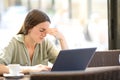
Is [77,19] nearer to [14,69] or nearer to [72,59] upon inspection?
[14,69]

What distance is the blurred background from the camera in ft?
12.2

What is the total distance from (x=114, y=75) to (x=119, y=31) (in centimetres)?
178

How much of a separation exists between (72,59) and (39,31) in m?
0.74

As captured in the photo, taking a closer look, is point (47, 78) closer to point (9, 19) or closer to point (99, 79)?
point (99, 79)

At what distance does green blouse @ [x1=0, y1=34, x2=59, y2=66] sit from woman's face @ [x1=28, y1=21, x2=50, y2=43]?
0.38 ft

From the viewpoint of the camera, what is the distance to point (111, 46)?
3.36 m

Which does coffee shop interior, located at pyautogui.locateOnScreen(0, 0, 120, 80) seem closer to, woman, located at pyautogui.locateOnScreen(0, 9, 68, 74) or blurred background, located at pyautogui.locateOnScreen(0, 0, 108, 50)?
blurred background, located at pyautogui.locateOnScreen(0, 0, 108, 50)

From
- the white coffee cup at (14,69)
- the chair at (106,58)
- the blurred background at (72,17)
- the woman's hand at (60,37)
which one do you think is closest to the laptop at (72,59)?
the white coffee cup at (14,69)

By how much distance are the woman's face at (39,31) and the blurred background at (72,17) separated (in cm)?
108

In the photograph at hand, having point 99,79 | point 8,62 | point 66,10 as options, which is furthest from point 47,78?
point 66,10

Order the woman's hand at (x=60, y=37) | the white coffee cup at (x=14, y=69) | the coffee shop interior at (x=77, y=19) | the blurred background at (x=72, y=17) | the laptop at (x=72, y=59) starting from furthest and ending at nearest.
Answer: the blurred background at (x=72, y=17)
the coffee shop interior at (x=77, y=19)
the woman's hand at (x=60, y=37)
the white coffee cup at (x=14, y=69)
the laptop at (x=72, y=59)

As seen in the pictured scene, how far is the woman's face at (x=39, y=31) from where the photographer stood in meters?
2.56

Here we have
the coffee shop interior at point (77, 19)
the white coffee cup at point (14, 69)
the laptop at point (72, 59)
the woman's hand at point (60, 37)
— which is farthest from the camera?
the coffee shop interior at point (77, 19)

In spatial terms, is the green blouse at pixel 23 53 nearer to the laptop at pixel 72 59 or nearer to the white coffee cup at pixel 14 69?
the white coffee cup at pixel 14 69
